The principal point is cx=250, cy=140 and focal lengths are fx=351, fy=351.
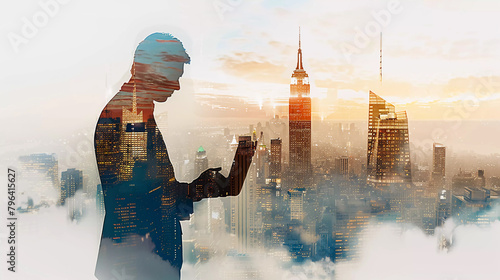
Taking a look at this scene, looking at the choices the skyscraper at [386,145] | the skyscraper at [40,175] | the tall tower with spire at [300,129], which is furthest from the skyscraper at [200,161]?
the skyscraper at [386,145]

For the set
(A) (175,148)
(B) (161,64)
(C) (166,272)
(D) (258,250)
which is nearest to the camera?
(B) (161,64)

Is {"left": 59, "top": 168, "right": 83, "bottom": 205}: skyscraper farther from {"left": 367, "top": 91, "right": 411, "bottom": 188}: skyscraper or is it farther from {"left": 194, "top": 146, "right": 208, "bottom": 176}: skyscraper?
{"left": 367, "top": 91, "right": 411, "bottom": 188}: skyscraper

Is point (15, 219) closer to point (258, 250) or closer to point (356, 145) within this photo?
point (258, 250)

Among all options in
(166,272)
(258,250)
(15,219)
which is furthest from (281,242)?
(15,219)

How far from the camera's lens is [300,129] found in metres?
2.52

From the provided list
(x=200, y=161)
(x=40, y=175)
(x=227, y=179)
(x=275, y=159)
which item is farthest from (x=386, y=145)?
(x=40, y=175)

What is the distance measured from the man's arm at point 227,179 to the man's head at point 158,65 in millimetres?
516

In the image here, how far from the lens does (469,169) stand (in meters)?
2.55

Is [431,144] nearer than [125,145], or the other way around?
[125,145]

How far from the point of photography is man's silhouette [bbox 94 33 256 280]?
1824mm

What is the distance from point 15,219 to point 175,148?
94 centimetres

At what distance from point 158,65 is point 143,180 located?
2.07 ft

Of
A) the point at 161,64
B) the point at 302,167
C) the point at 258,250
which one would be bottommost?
the point at 258,250

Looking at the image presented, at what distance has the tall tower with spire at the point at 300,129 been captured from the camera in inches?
94.0
